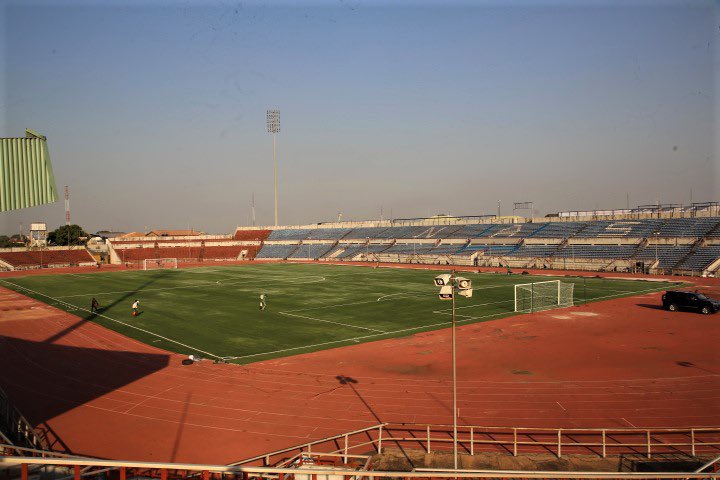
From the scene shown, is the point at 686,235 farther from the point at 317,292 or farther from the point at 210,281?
the point at 210,281

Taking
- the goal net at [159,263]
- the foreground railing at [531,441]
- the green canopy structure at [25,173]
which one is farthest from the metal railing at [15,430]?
the goal net at [159,263]

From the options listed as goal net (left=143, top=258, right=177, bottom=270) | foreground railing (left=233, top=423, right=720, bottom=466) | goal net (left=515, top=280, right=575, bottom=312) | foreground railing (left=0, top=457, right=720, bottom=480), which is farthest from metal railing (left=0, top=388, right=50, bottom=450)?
goal net (left=143, top=258, right=177, bottom=270)

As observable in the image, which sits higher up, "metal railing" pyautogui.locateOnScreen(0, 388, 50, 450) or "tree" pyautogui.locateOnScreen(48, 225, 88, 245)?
"tree" pyautogui.locateOnScreen(48, 225, 88, 245)

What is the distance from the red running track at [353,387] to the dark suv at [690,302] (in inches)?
140

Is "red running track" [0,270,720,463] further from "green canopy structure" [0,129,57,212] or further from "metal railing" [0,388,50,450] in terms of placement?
"green canopy structure" [0,129,57,212]

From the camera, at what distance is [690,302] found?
125 feet

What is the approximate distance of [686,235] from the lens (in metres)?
70.8

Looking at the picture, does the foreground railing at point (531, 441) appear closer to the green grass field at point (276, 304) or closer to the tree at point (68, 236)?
the green grass field at point (276, 304)

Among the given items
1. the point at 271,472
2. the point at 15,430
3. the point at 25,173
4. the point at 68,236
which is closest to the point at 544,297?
the point at 15,430

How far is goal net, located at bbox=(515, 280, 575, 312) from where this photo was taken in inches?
1666

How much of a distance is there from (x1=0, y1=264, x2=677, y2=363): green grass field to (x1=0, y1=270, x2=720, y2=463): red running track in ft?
9.87

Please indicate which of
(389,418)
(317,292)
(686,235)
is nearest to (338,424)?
(389,418)

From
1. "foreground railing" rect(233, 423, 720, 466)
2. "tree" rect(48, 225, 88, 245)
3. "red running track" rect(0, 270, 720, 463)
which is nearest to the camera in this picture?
"foreground railing" rect(233, 423, 720, 466)

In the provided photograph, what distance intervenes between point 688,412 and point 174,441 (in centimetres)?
1808
